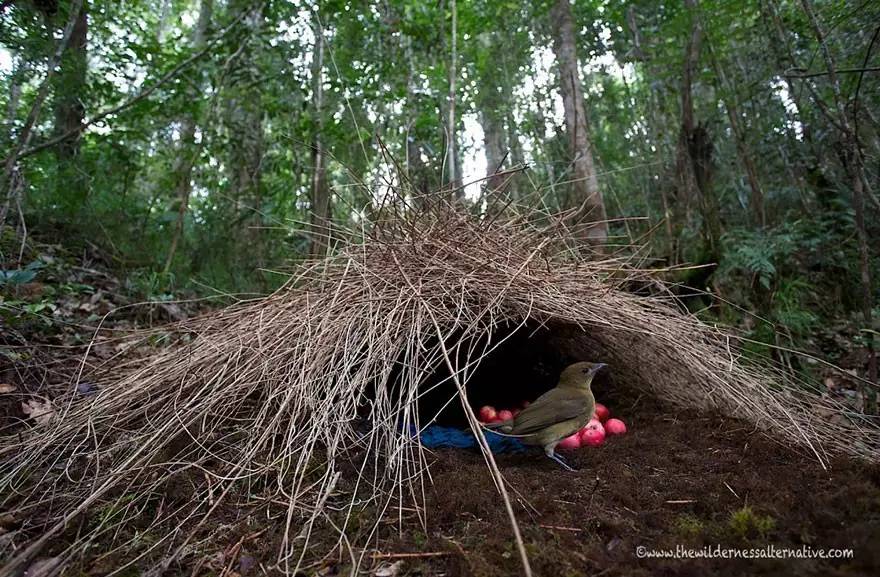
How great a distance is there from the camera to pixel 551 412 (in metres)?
2.16

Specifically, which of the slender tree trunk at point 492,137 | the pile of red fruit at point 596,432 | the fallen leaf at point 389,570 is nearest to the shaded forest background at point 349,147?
the pile of red fruit at point 596,432

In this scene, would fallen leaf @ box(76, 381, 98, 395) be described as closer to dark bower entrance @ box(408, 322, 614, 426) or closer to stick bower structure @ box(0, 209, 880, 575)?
stick bower structure @ box(0, 209, 880, 575)

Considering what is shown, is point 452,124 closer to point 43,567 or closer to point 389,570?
point 389,570

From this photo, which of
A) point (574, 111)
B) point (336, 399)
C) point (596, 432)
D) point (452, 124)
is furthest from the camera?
point (574, 111)

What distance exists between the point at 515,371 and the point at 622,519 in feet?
5.82

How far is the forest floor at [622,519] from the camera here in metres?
1.28

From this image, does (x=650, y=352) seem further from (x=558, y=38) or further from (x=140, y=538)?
(x=558, y=38)

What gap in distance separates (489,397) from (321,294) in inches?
55.2

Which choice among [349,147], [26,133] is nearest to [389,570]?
[26,133]

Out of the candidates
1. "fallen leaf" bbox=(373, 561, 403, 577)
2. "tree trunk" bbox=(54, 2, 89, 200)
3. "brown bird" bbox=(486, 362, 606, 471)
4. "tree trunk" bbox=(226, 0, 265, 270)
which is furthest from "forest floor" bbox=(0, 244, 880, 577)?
"tree trunk" bbox=(54, 2, 89, 200)

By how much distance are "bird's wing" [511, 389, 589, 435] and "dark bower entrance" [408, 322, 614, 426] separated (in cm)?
43

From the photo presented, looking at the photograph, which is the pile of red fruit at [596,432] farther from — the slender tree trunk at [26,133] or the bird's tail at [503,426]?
the slender tree trunk at [26,133]

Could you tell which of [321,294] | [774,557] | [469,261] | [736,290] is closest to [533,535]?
[774,557]

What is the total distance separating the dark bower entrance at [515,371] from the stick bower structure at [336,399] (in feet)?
0.07
